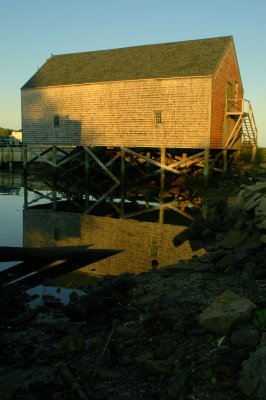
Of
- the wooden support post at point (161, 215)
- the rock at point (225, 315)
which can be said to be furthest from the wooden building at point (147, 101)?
the rock at point (225, 315)

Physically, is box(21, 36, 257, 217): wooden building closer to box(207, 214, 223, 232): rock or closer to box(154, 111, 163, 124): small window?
box(154, 111, 163, 124): small window

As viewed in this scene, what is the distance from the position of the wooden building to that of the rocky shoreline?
1593cm

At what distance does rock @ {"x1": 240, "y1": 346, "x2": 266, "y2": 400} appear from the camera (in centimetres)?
329

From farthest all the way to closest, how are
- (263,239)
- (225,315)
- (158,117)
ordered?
(158,117) < (263,239) < (225,315)

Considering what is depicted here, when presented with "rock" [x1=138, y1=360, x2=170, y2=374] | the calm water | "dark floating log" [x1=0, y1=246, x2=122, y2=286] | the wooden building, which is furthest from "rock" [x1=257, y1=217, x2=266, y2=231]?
the wooden building

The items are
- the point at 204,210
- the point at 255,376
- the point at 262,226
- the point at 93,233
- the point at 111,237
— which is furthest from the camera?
the point at 204,210

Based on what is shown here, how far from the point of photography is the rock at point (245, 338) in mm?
4107

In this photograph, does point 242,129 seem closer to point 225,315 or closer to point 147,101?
point 147,101

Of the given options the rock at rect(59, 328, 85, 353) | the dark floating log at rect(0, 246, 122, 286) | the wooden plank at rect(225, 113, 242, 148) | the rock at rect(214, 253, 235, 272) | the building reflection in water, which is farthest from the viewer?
the wooden plank at rect(225, 113, 242, 148)

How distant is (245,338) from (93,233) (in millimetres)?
10459

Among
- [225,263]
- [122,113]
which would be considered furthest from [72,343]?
[122,113]

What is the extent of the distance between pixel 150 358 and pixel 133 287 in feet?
9.47

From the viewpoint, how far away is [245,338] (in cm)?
414

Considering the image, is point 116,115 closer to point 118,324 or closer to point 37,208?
point 37,208
